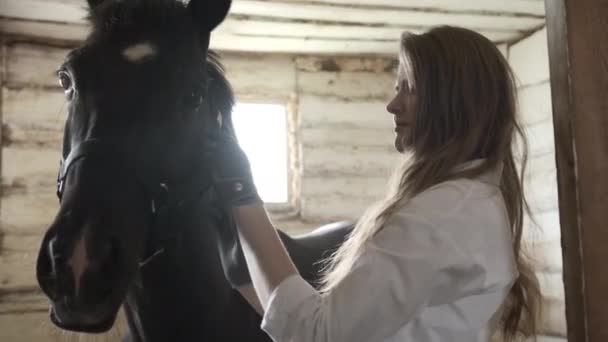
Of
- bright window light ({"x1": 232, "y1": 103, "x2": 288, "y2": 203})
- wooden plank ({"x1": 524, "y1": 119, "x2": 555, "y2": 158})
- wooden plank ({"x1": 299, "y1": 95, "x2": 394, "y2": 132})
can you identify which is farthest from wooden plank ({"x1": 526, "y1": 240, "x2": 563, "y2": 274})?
bright window light ({"x1": 232, "y1": 103, "x2": 288, "y2": 203})

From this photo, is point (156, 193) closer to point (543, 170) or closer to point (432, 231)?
point (432, 231)

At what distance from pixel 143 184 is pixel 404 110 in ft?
1.70

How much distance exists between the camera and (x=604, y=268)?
1066mm

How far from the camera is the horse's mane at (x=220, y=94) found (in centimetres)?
151

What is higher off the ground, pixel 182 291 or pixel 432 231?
pixel 432 231

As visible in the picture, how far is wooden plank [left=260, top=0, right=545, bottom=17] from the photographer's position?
10.3 ft

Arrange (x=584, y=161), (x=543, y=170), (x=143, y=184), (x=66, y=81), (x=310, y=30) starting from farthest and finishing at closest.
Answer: (x=543, y=170)
(x=310, y=30)
(x=66, y=81)
(x=143, y=184)
(x=584, y=161)

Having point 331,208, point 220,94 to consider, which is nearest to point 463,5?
point 331,208

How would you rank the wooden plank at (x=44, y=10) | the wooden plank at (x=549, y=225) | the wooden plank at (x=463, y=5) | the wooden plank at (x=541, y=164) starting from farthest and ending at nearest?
the wooden plank at (x=541, y=164) < the wooden plank at (x=549, y=225) < the wooden plank at (x=463, y=5) < the wooden plank at (x=44, y=10)

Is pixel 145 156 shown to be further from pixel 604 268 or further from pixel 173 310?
pixel 604 268

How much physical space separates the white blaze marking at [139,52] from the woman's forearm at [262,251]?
0.38 meters

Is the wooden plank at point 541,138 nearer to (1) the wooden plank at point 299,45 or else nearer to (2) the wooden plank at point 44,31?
(1) the wooden plank at point 299,45

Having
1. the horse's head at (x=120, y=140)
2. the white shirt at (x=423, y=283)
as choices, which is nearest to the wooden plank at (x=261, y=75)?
the horse's head at (x=120, y=140)

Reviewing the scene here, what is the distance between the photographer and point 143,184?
1198mm
